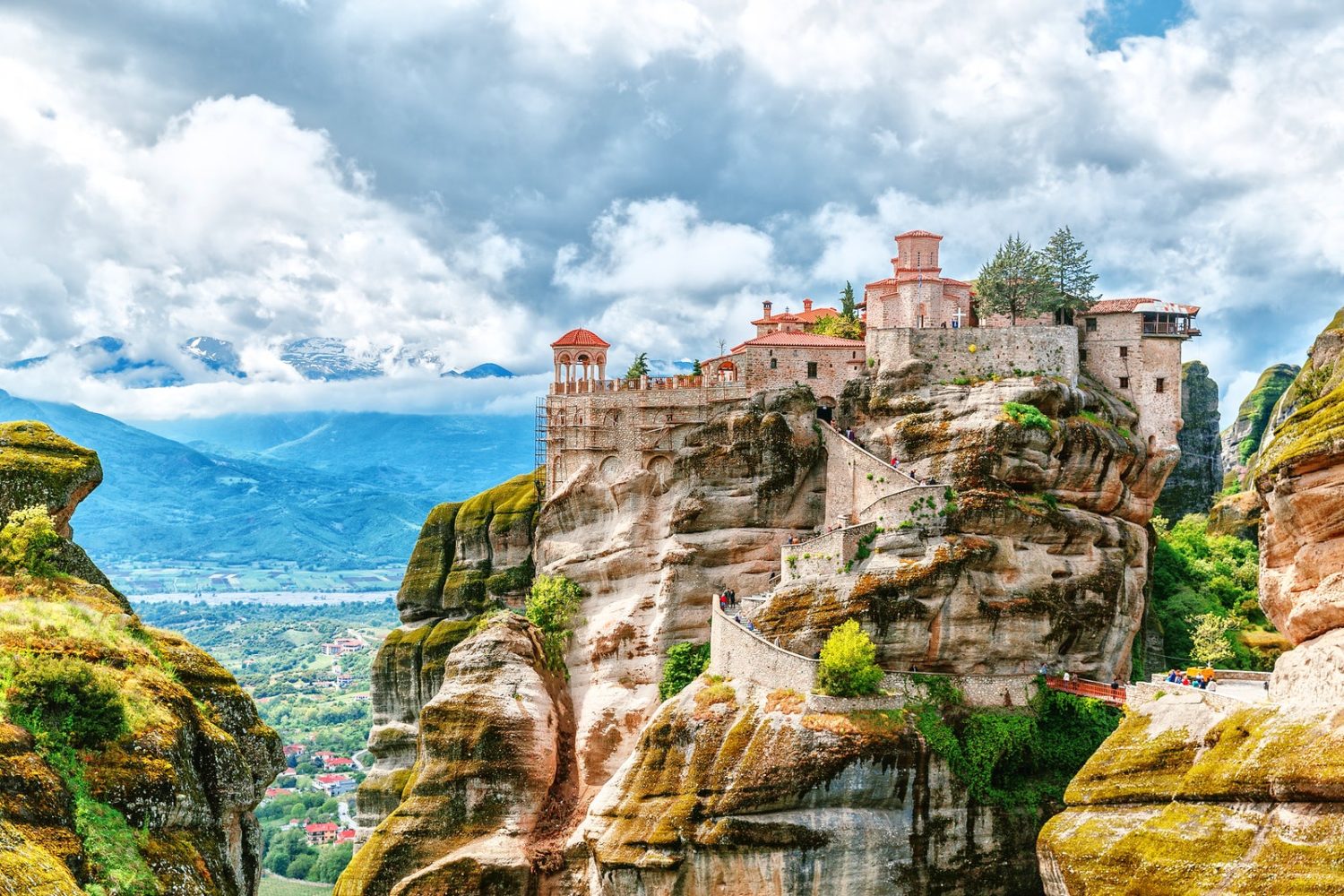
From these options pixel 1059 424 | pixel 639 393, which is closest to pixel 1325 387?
pixel 1059 424

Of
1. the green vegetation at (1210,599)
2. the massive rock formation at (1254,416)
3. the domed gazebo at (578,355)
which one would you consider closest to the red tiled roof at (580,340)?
the domed gazebo at (578,355)

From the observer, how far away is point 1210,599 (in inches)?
2682

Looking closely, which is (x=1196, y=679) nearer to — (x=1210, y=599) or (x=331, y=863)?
(x=1210, y=599)

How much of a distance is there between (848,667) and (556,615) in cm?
1939

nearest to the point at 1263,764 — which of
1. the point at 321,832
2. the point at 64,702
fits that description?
the point at 64,702

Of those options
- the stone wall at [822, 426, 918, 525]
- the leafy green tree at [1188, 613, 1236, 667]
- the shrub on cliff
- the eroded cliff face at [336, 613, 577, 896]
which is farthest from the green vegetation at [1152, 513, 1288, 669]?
the eroded cliff face at [336, 613, 577, 896]

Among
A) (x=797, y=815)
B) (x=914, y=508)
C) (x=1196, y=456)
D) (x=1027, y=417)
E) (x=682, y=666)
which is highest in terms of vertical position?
(x=1196, y=456)

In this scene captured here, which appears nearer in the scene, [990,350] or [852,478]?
[852,478]

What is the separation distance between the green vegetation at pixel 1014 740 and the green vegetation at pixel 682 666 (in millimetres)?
11812

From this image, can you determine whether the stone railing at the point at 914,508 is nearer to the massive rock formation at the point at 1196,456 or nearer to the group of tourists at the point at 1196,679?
the group of tourists at the point at 1196,679

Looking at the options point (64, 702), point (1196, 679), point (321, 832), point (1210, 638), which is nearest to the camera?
point (64, 702)

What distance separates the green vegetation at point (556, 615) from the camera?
66.2 m

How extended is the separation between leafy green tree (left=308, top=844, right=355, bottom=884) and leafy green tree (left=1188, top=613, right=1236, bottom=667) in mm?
68849

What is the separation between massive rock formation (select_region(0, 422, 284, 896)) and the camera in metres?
25.1
